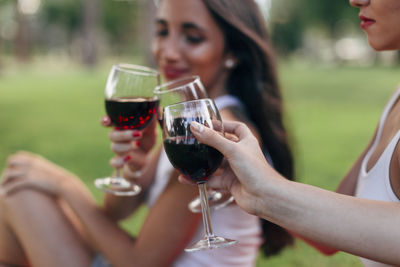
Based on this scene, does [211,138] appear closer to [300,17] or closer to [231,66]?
[231,66]

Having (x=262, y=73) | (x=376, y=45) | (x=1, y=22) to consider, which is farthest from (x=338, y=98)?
(x=1, y=22)

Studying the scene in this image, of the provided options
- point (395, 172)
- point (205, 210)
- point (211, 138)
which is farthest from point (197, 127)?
point (395, 172)

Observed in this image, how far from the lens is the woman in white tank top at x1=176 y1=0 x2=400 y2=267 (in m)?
1.31

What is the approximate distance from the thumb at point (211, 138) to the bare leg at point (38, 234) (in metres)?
1.34

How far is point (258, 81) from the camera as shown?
2.93 m

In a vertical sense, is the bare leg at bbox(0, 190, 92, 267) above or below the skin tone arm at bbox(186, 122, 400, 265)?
below

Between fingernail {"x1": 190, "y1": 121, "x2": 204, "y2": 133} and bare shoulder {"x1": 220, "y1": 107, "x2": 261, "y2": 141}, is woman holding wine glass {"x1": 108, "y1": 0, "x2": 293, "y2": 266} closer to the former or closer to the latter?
bare shoulder {"x1": 220, "y1": 107, "x2": 261, "y2": 141}

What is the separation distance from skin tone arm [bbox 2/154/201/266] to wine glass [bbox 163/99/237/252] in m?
0.55

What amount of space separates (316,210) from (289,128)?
1.75 m

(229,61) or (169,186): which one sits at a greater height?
(229,61)

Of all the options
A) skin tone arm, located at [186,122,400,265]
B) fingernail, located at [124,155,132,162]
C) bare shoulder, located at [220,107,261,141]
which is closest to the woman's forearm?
skin tone arm, located at [186,122,400,265]

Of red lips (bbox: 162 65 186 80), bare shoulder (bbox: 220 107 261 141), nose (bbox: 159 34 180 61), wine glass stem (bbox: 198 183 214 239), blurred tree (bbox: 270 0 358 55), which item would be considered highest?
nose (bbox: 159 34 180 61)

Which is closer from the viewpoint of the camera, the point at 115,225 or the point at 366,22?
the point at 366,22

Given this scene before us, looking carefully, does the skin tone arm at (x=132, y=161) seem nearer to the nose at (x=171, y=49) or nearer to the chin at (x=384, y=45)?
the nose at (x=171, y=49)
